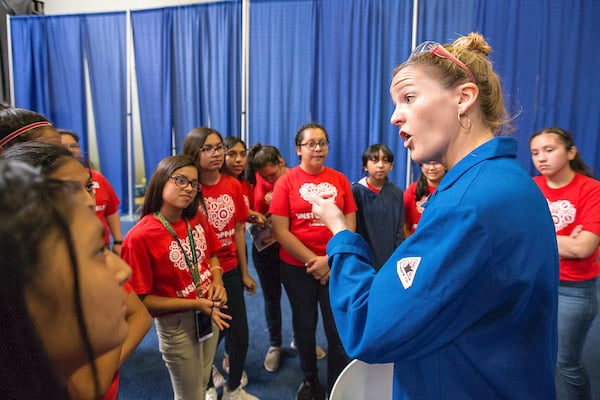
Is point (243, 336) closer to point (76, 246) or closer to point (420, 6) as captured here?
point (76, 246)

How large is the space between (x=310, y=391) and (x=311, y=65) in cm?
391

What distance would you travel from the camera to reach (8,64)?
604cm

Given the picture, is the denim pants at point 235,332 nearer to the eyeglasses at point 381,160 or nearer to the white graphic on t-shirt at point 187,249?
the white graphic on t-shirt at point 187,249

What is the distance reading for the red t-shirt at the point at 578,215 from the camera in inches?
70.9

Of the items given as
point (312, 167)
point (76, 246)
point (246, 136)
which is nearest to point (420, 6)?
point (246, 136)

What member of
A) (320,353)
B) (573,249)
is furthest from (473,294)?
(320,353)

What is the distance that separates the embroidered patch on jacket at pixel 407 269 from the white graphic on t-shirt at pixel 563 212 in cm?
151

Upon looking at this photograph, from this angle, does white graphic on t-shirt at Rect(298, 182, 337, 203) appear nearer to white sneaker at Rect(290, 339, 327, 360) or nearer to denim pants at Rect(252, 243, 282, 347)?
denim pants at Rect(252, 243, 282, 347)

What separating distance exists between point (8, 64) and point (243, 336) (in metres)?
6.48

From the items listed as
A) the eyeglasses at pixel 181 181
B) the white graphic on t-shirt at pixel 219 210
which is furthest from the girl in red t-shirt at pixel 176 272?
the white graphic on t-shirt at pixel 219 210

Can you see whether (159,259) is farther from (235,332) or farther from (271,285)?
(271,285)

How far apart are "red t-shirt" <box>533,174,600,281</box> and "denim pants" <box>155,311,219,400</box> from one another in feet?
5.74

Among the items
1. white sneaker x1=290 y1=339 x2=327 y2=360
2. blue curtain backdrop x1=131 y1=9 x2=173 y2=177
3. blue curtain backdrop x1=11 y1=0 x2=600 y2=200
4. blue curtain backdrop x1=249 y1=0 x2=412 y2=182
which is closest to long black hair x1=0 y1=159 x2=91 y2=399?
white sneaker x1=290 y1=339 x2=327 y2=360

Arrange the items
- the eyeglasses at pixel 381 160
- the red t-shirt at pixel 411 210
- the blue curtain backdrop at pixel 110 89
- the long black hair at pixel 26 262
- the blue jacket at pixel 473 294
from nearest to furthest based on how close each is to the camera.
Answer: the long black hair at pixel 26 262 → the blue jacket at pixel 473 294 → the eyeglasses at pixel 381 160 → the red t-shirt at pixel 411 210 → the blue curtain backdrop at pixel 110 89
